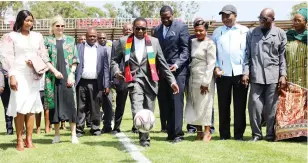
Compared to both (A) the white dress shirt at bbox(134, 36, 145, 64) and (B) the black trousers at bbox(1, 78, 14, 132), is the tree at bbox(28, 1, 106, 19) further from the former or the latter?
(A) the white dress shirt at bbox(134, 36, 145, 64)

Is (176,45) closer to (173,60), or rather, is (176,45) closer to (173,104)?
(173,60)

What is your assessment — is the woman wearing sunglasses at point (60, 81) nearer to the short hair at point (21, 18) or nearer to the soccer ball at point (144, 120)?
the short hair at point (21, 18)

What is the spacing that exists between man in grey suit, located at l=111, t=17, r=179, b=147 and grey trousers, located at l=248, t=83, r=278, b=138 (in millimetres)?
1429

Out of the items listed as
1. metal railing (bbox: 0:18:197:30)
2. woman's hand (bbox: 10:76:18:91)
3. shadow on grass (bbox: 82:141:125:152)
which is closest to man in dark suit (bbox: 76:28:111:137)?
shadow on grass (bbox: 82:141:125:152)

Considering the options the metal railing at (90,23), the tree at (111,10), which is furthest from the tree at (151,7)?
the metal railing at (90,23)

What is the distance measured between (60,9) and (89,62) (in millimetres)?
78647

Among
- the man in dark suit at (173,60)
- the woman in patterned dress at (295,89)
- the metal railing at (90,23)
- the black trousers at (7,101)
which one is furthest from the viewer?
the metal railing at (90,23)

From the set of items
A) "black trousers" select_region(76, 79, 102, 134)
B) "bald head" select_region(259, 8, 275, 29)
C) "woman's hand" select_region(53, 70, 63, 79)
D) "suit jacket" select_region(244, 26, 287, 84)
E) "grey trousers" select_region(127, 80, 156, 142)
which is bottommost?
"black trousers" select_region(76, 79, 102, 134)

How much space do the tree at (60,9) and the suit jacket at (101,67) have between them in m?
71.7

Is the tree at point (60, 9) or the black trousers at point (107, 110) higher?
the tree at point (60, 9)

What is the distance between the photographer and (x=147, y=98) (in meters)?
8.96

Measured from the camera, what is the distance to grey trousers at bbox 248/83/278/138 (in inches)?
365

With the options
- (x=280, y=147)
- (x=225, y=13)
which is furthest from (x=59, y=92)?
(x=280, y=147)

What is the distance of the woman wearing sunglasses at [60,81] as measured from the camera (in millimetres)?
9352
